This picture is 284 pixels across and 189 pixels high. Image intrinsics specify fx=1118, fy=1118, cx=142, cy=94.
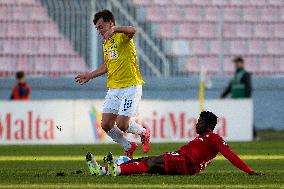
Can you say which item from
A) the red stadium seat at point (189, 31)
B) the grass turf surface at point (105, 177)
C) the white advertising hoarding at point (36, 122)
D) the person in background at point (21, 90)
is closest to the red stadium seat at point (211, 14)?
the red stadium seat at point (189, 31)

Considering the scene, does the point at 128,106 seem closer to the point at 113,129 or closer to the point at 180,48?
the point at 113,129

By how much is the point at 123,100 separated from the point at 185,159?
9.40 ft

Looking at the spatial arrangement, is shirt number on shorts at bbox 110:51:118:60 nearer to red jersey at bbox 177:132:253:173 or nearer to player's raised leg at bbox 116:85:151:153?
player's raised leg at bbox 116:85:151:153

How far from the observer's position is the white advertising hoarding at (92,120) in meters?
24.6

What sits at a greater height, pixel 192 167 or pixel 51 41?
pixel 51 41

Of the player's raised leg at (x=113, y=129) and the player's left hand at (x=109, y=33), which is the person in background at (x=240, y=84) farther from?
the player's left hand at (x=109, y=33)

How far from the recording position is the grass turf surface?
1113 cm

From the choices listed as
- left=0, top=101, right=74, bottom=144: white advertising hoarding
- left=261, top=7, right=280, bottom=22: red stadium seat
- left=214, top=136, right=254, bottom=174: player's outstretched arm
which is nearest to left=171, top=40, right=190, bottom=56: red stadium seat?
left=261, top=7, right=280, bottom=22: red stadium seat

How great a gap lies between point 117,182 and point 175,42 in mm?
20798

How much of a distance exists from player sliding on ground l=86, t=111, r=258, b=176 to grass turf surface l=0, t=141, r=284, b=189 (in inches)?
4.4

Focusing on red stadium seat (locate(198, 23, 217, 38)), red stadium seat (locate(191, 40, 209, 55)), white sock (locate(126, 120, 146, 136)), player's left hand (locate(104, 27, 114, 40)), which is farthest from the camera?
red stadium seat (locate(198, 23, 217, 38))

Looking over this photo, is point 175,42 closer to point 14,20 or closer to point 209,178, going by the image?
point 14,20

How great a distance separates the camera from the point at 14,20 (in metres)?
31.1

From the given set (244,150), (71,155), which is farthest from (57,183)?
(244,150)
